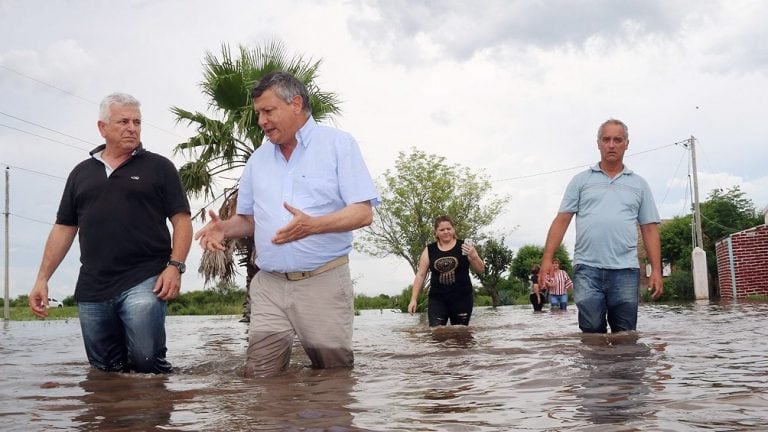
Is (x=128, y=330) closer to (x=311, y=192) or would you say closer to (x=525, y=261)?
(x=311, y=192)

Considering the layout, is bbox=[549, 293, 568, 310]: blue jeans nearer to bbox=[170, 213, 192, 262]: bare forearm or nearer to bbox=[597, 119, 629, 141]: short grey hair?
bbox=[597, 119, 629, 141]: short grey hair

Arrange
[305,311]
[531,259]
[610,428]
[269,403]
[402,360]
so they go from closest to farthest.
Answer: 1. [610,428]
2. [269,403]
3. [305,311]
4. [402,360]
5. [531,259]

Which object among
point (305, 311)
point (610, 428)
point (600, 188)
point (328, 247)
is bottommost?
point (610, 428)

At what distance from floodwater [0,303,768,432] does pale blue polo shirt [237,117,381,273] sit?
707 mm

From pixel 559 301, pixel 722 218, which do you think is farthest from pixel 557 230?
pixel 722 218

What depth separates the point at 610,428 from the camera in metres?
3.21

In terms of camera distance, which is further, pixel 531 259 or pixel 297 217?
pixel 531 259

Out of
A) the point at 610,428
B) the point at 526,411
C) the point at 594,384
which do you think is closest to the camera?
the point at 610,428

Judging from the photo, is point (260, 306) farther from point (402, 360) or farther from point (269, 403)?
point (402, 360)

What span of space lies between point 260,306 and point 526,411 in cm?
192

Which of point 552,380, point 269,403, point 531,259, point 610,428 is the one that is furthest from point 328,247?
point 531,259

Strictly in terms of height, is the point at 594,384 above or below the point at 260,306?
below

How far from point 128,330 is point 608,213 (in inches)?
151

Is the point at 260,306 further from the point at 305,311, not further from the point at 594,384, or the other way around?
the point at 594,384
